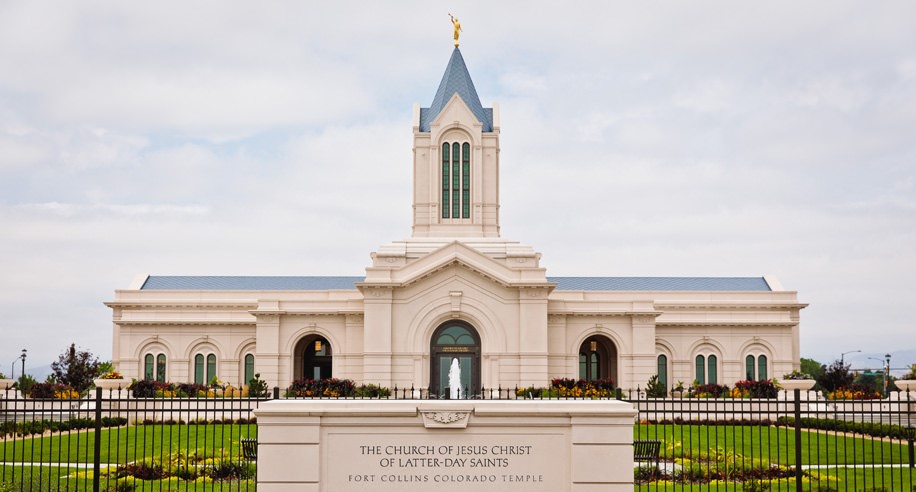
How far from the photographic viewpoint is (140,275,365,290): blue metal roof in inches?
2247

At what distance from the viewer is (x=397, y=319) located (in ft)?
151

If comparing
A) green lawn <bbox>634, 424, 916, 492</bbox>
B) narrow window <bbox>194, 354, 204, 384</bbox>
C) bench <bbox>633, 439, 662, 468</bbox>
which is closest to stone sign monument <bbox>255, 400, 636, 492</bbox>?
green lawn <bbox>634, 424, 916, 492</bbox>

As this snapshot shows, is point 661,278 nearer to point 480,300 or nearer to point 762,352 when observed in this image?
point 762,352

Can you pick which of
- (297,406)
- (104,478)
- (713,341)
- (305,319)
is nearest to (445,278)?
(305,319)

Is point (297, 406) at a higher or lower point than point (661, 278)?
lower

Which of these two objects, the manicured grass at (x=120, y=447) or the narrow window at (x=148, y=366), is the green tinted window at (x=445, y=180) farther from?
the manicured grass at (x=120, y=447)

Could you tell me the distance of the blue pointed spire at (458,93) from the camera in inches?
2045

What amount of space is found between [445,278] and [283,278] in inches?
661

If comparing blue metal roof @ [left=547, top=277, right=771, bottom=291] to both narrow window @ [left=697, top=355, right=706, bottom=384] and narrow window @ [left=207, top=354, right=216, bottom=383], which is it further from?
narrow window @ [left=207, top=354, right=216, bottom=383]

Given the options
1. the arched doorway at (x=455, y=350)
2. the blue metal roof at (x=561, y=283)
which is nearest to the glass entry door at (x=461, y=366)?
the arched doorway at (x=455, y=350)

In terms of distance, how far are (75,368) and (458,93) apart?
111 ft

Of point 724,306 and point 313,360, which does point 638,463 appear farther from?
point 313,360

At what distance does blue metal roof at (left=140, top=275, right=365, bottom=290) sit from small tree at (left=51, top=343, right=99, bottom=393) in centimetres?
1066

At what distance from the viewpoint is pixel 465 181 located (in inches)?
2016
